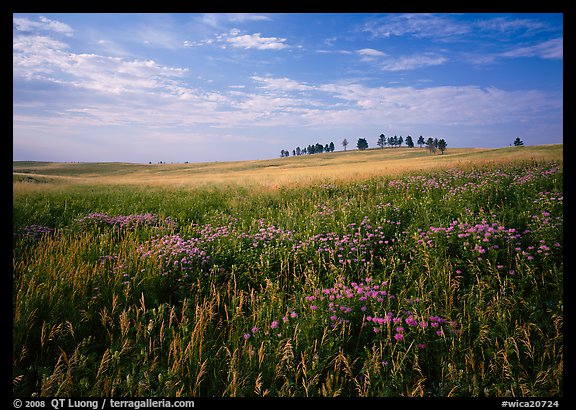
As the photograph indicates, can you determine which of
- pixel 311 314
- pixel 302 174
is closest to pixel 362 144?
pixel 302 174

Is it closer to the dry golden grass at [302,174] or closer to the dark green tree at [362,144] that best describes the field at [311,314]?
the dry golden grass at [302,174]

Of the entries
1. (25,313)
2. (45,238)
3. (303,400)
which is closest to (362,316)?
(303,400)

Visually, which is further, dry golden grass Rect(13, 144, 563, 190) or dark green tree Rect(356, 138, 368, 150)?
dark green tree Rect(356, 138, 368, 150)

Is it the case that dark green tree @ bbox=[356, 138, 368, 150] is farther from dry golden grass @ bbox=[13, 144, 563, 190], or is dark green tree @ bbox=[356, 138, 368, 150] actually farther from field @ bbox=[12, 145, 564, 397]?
field @ bbox=[12, 145, 564, 397]

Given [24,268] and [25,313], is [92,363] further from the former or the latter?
[24,268]

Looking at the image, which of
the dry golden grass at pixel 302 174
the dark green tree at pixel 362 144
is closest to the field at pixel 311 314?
the dry golden grass at pixel 302 174

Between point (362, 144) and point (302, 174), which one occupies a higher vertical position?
point (362, 144)

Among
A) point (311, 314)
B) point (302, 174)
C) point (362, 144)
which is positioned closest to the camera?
point (311, 314)

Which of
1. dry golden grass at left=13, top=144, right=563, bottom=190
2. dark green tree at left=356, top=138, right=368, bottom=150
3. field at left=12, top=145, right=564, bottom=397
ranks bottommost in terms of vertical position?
field at left=12, top=145, right=564, bottom=397

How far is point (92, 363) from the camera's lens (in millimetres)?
2201

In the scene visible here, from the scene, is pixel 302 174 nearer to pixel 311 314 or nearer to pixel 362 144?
pixel 311 314

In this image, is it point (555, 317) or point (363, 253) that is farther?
point (363, 253)

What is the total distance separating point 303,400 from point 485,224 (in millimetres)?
3908

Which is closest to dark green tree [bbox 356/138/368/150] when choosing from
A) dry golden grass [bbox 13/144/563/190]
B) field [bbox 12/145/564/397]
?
dry golden grass [bbox 13/144/563/190]
